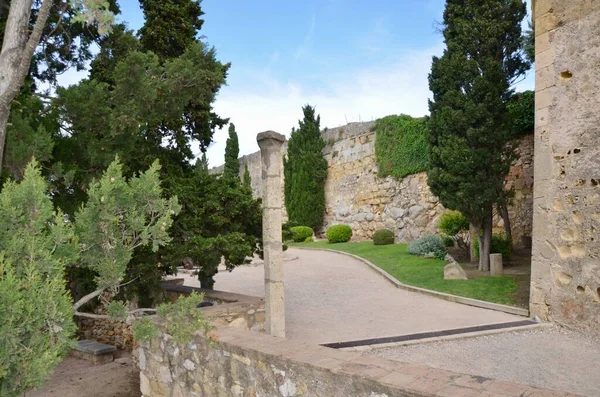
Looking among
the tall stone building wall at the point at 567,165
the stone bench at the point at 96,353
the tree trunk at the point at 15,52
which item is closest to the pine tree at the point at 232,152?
the stone bench at the point at 96,353

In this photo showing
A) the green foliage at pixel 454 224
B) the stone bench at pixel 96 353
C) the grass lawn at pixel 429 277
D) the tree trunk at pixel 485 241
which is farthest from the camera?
the green foliage at pixel 454 224

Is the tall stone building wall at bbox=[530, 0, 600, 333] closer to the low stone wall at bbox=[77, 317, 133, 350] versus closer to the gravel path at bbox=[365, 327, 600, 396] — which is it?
the gravel path at bbox=[365, 327, 600, 396]

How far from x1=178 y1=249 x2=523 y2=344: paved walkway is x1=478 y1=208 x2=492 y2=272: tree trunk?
7.41 ft

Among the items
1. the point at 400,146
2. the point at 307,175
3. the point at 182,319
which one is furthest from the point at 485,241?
the point at 307,175

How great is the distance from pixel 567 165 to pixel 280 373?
619cm

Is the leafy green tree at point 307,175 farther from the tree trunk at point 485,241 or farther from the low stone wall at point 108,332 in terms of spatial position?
the low stone wall at point 108,332

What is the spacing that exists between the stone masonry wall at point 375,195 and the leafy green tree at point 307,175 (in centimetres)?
41

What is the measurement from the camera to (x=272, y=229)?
21.0ft

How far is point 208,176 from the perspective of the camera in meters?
7.52

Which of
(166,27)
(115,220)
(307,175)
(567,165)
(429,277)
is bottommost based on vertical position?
(429,277)

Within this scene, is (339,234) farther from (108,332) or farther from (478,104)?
(108,332)

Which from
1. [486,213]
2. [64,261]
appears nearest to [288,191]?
[486,213]

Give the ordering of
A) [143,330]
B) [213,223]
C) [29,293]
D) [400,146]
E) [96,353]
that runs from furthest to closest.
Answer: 1. [400,146]
2. [96,353]
3. [213,223]
4. [143,330]
5. [29,293]

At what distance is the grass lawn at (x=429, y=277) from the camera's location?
31.2 ft
